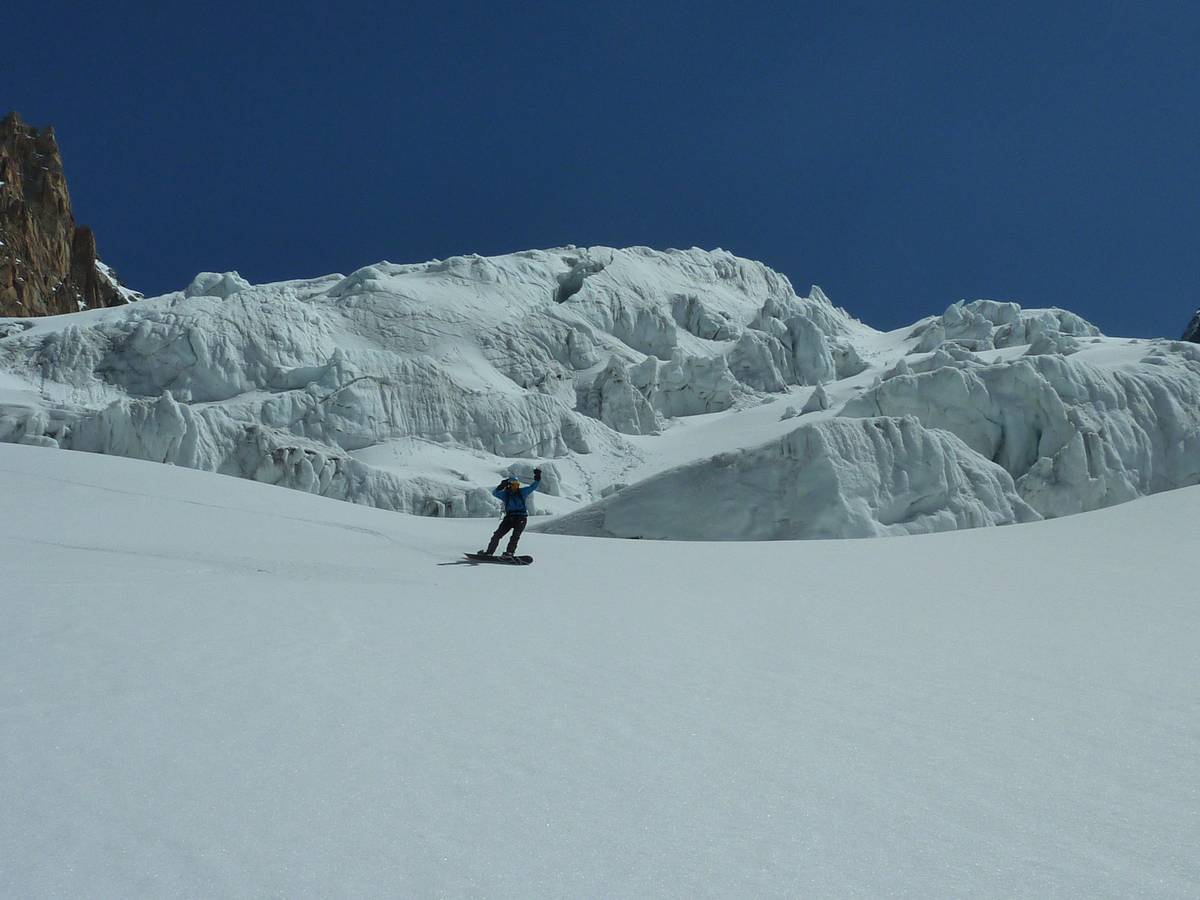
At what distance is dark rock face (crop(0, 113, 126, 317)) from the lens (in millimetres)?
79125

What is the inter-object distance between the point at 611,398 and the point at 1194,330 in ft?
207

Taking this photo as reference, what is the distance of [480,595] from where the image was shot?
268 inches

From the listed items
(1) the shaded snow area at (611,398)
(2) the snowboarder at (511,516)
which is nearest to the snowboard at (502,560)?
(2) the snowboarder at (511,516)

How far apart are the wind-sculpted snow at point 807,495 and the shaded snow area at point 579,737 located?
942 centimetres

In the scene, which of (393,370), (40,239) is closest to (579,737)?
(393,370)

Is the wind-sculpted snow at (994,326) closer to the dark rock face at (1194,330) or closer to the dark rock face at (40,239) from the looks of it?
the dark rock face at (1194,330)

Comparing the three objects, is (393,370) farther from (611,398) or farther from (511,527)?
(511,527)

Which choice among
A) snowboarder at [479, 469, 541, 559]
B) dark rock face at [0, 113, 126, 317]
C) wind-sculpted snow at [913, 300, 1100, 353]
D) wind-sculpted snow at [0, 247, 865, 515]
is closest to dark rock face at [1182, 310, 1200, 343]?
wind-sculpted snow at [913, 300, 1100, 353]

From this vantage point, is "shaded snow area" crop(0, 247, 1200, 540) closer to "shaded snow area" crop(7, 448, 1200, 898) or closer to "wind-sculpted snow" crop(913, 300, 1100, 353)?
"wind-sculpted snow" crop(913, 300, 1100, 353)

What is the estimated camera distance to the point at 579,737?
10.9ft

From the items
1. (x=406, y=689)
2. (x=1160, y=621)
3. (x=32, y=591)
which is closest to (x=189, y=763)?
(x=406, y=689)

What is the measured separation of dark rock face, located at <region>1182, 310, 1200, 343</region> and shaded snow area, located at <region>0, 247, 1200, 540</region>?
15314 millimetres

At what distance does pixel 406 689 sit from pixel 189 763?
1092mm

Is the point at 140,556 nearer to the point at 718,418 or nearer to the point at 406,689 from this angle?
the point at 406,689
